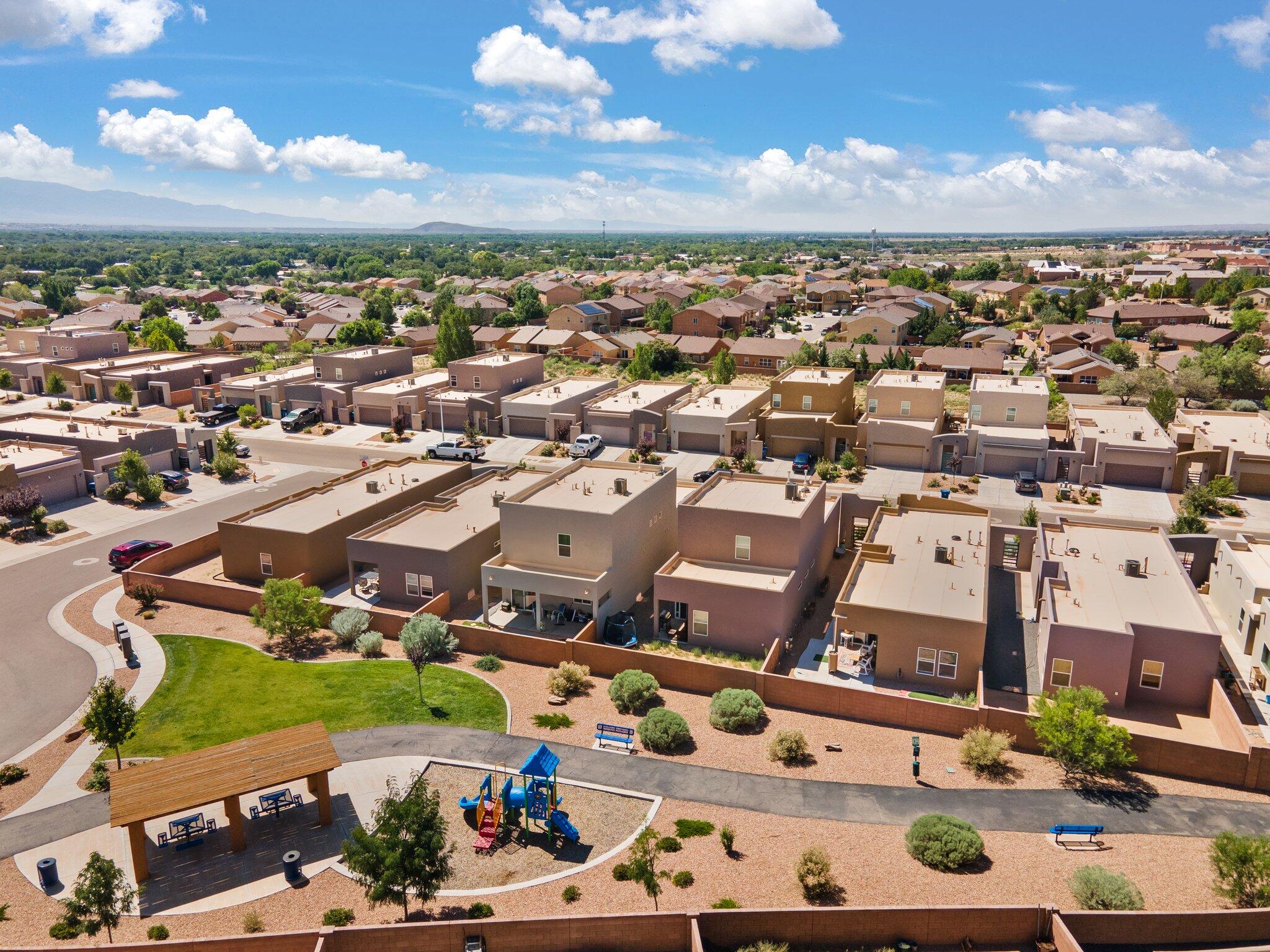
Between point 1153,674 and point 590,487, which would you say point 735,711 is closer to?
point 1153,674

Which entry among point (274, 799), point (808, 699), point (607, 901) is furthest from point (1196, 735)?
point (274, 799)

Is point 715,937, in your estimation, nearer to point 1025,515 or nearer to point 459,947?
point 459,947

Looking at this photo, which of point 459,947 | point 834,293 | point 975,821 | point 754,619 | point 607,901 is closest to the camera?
point 459,947

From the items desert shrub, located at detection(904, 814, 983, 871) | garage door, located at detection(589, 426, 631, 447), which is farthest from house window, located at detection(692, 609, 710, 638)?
garage door, located at detection(589, 426, 631, 447)

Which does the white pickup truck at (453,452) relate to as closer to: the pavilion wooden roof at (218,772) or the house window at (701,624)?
the house window at (701,624)

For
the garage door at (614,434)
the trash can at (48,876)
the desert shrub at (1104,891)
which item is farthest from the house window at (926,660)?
the garage door at (614,434)

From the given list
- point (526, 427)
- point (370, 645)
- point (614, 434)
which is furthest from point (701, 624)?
point (526, 427)

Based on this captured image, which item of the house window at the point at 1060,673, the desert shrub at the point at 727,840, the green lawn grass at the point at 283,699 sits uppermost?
the house window at the point at 1060,673
